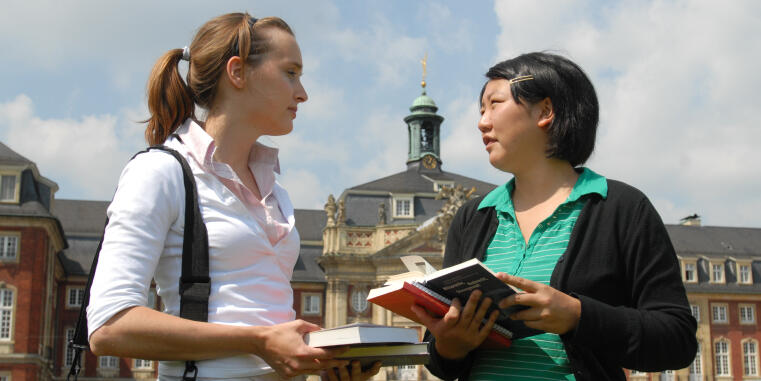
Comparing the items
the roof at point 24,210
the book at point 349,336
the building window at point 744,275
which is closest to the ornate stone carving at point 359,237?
the roof at point 24,210

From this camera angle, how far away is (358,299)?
41094 mm

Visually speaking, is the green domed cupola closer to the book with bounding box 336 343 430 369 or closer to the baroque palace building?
the baroque palace building

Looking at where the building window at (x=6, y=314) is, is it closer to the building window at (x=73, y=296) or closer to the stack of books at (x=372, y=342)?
the building window at (x=73, y=296)

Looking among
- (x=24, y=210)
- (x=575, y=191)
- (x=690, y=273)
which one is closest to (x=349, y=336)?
(x=575, y=191)

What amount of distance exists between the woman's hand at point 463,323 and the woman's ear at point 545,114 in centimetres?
92

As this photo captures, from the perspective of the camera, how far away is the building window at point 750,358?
47.1 m

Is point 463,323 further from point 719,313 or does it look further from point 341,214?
point 719,313

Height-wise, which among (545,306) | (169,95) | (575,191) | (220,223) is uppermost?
(169,95)

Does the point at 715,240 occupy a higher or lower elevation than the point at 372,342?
higher

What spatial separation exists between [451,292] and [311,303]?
136 feet

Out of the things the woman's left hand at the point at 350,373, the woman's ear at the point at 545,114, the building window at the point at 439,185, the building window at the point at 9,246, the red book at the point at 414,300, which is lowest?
the woman's left hand at the point at 350,373

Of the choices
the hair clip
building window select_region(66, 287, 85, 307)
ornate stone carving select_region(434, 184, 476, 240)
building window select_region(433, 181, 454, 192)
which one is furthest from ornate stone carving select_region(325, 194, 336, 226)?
the hair clip

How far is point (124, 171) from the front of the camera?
3129mm

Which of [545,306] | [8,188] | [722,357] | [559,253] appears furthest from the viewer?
[722,357]
